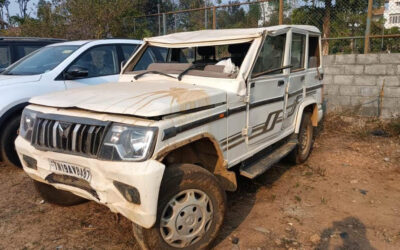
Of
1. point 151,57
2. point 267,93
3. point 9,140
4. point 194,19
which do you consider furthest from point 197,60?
point 194,19

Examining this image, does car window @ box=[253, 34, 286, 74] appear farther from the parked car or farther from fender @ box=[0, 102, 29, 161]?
the parked car

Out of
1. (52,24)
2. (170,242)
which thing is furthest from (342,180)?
(52,24)

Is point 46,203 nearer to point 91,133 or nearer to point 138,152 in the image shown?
point 91,133

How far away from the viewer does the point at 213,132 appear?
2838mm

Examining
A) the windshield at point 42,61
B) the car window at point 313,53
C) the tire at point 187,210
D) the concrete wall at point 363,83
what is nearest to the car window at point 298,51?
the car window at point 313,53

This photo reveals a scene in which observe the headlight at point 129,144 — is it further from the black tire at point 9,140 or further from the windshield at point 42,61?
the windshield at point 42,61

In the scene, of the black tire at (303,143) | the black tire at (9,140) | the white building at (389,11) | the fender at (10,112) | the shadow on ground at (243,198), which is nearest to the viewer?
the shadow on ground at (243,198)

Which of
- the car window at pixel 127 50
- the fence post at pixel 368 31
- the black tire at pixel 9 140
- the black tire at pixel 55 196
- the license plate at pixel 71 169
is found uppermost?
the fence post at pixel 368 31

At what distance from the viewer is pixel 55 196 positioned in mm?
3432

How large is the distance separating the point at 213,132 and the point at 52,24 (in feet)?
44.8

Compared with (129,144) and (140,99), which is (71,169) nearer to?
(129,144)

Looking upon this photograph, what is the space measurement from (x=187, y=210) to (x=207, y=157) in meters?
0.66

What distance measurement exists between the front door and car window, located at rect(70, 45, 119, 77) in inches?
121

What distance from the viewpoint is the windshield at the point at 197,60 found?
3453mm
